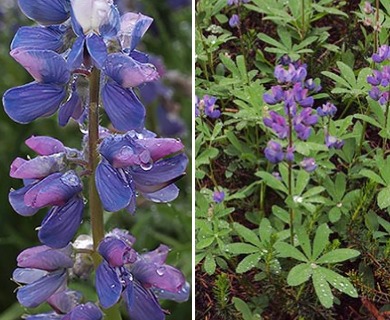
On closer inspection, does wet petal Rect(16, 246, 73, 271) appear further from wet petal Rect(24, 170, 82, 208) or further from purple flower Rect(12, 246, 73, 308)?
wet petal Rect(24, 170, 82, 208)

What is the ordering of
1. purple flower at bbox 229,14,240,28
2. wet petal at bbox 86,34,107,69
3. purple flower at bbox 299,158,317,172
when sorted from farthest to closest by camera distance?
purple flower at bbox 229,14,240,28
purple flower at bbox 299,158,317,172
wet petal at bbox 86,34,107,69

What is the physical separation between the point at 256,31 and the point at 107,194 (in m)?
0.79

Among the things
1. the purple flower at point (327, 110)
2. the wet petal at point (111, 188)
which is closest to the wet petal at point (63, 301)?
the wet petal at point (111, 188)

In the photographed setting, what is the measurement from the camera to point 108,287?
3.11 feet

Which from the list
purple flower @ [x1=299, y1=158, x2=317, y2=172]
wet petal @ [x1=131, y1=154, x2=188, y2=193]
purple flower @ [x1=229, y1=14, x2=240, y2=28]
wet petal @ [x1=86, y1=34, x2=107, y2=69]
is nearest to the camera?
wet petal @ [x1=86, y1=34, x2=107, y2=69]

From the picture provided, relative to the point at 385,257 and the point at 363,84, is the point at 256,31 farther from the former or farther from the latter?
the point at 385,257

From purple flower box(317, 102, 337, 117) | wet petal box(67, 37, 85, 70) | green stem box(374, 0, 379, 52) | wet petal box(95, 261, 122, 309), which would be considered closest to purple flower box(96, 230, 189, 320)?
wet petal box(95, 261, 122, 309)

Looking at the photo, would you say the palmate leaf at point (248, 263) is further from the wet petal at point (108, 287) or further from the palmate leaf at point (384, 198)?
the wet petal at point (108, 287)

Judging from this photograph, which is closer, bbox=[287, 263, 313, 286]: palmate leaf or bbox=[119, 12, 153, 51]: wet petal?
bbox=[119, 12, 153, 51]: wet petal

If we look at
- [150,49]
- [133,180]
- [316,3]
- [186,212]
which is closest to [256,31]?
[316,3]

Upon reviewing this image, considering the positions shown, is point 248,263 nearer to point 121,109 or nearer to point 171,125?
point 121,109

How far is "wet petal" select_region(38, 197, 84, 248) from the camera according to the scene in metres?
0.94

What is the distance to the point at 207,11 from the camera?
152 cm

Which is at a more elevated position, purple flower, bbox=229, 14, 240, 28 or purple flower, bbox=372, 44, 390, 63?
purple flower, bbox=229, 14, 240, 28
